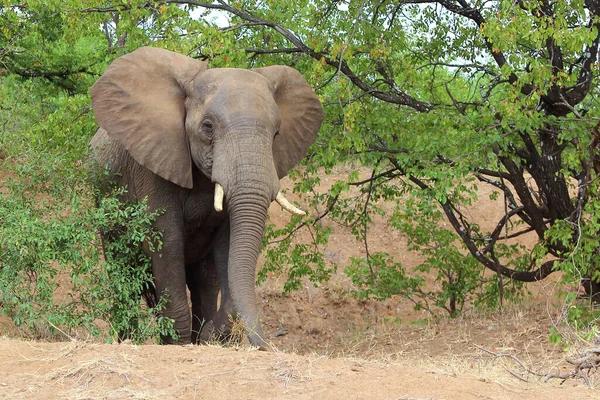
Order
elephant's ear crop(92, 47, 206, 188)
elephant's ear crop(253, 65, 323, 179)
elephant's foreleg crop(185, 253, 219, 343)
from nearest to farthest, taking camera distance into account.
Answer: elephant's ear crop(92, 47, 206, 188)
elephant's ear crop(253, 65, 323, 179)
elephant's foreleg crop(185, 253, 219, 343)

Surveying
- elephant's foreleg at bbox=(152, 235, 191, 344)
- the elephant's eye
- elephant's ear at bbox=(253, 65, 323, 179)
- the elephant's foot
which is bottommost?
the elephant's foot

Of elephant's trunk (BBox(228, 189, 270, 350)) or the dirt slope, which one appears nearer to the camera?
the dirt slope

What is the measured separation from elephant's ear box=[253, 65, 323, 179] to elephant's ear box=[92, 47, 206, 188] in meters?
0.85

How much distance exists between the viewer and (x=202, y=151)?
27.7 feet

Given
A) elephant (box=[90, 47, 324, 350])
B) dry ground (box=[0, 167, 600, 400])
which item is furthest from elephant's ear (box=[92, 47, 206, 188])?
dry ground (box=[0, 167, 600, 400])

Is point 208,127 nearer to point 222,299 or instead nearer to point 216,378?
point 222,299

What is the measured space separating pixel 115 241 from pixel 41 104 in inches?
365

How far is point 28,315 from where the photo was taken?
8.17 metres

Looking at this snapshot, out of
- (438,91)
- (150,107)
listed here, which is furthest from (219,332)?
(438,91)

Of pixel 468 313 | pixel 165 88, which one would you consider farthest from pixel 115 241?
pixel 468 313

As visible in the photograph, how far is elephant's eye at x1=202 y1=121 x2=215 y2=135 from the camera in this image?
8.35m

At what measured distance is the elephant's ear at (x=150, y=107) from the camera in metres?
8.63

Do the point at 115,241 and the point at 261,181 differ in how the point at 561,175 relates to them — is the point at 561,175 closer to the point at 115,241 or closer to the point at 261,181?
the point at 261,181

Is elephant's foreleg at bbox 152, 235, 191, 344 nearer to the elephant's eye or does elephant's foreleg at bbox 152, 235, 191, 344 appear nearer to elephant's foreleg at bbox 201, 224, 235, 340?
elephant's foreleg at bbox 201, 224, 235, 340
